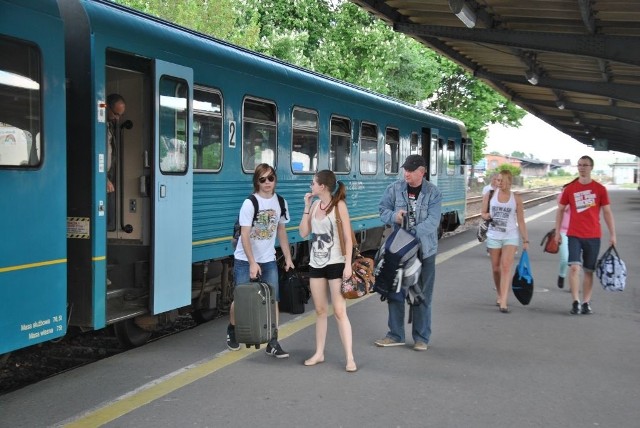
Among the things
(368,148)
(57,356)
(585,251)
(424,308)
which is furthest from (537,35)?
(57,356)

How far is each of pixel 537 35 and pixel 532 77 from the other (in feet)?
14.4

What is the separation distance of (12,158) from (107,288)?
181cm

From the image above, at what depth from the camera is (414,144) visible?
603 inches

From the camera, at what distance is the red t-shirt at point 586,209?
8.43 meters

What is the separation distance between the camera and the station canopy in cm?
1063

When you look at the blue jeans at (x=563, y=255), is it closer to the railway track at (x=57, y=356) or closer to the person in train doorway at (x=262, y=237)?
the person in train doorway at (x=262, y=237)

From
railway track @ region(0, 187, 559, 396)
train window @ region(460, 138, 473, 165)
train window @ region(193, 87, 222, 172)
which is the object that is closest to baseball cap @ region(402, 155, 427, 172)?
train window @ region(193, 87, 222, 172)

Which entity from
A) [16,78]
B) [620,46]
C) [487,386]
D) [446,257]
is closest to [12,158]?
[16,78]

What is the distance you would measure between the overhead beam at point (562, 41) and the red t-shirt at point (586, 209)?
316 centimetres

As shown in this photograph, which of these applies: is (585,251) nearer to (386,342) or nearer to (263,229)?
(386,342)

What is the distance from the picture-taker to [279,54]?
28812 millimetres

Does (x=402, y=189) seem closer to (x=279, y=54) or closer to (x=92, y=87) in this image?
(x=92, y=87)

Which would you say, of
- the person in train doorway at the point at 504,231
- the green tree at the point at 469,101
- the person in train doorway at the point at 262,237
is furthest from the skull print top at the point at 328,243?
the green tree at the point at 469,101

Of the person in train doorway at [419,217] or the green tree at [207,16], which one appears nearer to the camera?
the person in train doorway at [419,217]
